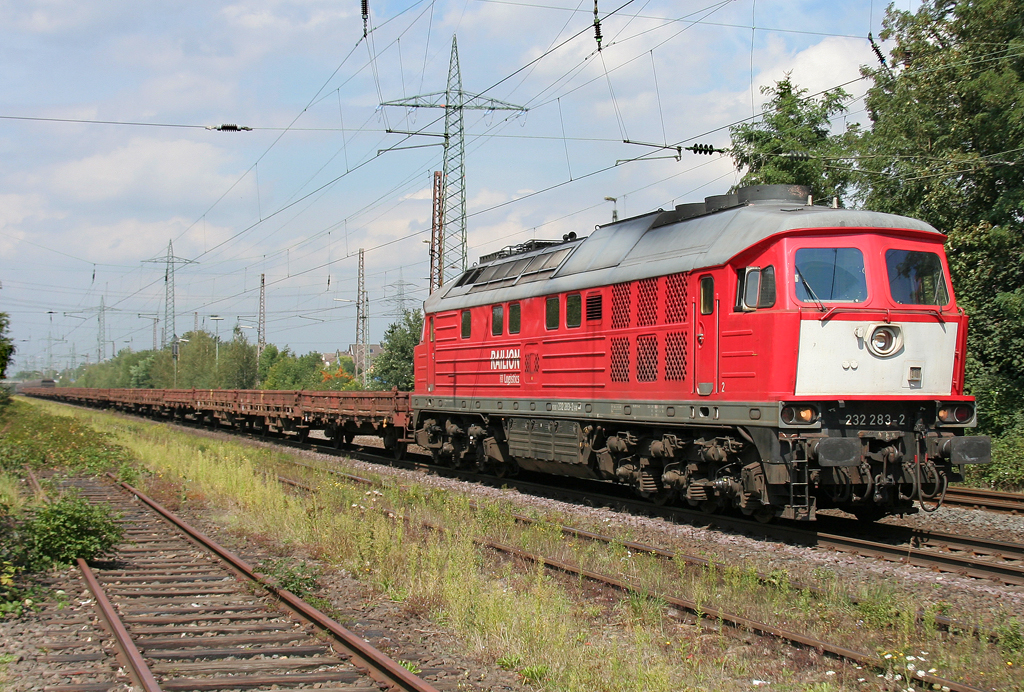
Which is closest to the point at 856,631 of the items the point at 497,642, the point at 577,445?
the point at 497,642

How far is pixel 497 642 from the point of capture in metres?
6.88

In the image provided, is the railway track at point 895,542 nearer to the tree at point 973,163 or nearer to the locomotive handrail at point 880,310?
the locomotive handrail at point 880,310

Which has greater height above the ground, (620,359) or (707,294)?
(707,294)

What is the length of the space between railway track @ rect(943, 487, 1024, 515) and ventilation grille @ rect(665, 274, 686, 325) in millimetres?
5678

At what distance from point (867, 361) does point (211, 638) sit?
25.7 feet

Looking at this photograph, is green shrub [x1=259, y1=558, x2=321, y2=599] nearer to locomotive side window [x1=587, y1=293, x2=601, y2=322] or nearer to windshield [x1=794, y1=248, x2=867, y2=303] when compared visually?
locomotive side window [x1=587, y1=293, x2=601, y2=322]

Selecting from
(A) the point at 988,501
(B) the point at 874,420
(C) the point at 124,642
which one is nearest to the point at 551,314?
(B) the point at 874,420

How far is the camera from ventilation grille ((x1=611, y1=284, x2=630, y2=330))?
12781mm

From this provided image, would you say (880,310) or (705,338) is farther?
(705,338)

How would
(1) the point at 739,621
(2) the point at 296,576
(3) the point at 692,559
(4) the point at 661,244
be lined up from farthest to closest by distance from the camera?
(4) the point at 661,244 → (3) the point at 692,559 → (2) the point at 296,576 → (1) the point at 739,621

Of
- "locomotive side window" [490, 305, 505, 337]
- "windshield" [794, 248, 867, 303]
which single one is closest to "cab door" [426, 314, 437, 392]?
"locomotive side window" [490, 305, 505, 337]

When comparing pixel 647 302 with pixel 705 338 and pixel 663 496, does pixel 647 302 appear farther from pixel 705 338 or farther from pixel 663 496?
pixel 663 496

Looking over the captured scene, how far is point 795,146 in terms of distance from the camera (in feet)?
82.2

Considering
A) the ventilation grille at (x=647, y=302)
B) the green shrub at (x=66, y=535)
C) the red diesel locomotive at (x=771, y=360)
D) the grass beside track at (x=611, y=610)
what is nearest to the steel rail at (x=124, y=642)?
the green shrub at (x=66, y=535)
